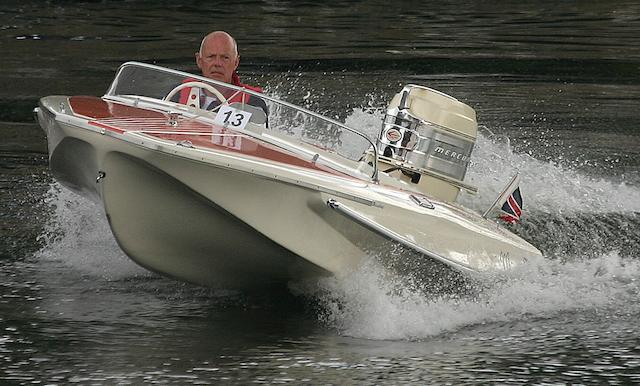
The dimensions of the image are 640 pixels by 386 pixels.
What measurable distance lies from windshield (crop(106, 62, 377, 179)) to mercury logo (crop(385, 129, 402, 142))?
565 millimetres

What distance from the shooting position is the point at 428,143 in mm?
8523

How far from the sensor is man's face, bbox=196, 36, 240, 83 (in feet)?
27.5

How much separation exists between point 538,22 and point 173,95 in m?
15.0

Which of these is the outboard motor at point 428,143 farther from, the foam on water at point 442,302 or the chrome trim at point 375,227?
the chrome trim at point 375,227

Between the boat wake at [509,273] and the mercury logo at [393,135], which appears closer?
the boat wake at [509,273]

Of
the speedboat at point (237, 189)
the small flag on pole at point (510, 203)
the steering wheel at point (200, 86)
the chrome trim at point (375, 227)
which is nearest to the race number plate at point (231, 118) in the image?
the speedboat at point (237, 189)

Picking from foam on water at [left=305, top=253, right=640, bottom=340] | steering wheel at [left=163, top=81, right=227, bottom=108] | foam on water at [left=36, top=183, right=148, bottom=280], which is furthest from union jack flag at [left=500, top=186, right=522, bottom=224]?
foam on water at [left=36, top=183, right=148, bottom=280]

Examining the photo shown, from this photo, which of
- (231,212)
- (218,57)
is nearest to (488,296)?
(231,212)

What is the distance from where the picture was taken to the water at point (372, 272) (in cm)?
664

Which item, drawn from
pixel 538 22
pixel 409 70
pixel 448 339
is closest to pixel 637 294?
pixel 448 339

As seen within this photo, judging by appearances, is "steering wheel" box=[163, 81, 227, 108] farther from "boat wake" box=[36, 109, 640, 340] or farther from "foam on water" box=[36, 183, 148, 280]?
"foam on water" box=[36, 183, 148, 280]

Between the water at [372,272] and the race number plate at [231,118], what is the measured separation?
979mm

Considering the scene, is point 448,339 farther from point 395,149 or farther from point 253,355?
point 395,149

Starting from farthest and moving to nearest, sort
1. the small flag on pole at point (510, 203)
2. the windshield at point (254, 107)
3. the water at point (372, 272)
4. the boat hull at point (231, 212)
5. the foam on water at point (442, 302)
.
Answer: the small flag on pole at point (510, 203) < the windshield at point (254, 107) < the foam on water at point (442, 302) < the boat hull at point (231, 212) < the water at point (372, 272)
